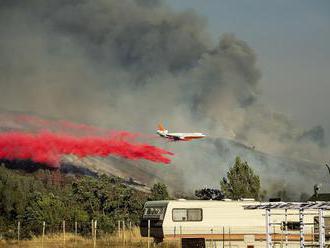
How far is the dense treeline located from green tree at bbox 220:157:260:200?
45.9 ft

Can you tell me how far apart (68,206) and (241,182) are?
30.9m

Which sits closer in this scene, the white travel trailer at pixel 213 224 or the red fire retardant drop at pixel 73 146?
the white travel trailer at pixel 213 224

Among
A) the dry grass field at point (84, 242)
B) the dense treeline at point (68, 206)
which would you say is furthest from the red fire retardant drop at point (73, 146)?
the dry grass field at point (84, 242)

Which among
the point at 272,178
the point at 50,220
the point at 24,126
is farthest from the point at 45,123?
the point at 272,178

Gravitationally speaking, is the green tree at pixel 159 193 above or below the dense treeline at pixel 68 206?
above

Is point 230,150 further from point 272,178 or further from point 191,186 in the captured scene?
point 272,178

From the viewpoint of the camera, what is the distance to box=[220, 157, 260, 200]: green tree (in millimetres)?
107875

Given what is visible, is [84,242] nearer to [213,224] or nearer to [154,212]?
[154,212]

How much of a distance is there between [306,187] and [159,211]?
85049 mm

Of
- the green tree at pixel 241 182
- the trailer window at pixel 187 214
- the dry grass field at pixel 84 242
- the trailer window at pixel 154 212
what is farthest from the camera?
the green tree at pixel 241 182

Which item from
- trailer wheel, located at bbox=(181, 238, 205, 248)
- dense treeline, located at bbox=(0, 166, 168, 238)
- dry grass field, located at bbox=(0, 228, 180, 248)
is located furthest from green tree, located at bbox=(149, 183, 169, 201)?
trailer wheel, located at bbox=(181, 238, 205, 248)

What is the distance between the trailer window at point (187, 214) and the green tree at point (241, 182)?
2054 inches

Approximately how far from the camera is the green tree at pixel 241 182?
108m

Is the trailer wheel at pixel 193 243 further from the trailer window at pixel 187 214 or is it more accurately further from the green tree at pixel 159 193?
the green tree at pixel 159 193
